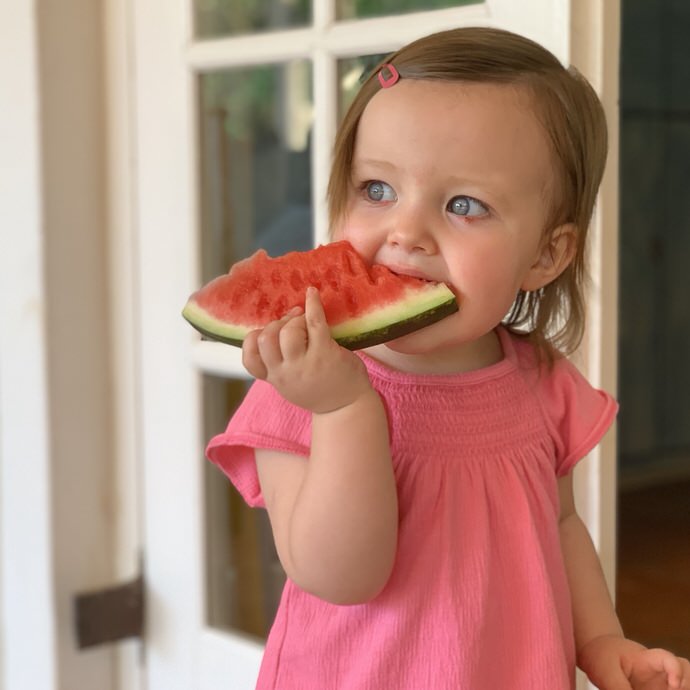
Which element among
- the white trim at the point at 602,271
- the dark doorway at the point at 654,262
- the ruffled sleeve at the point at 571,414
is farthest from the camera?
the dark doorway at the point at 654,262

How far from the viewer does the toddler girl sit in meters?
0.80

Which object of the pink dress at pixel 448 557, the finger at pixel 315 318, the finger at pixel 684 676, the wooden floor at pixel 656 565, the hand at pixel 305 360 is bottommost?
the wooden floor at pixel 656 565

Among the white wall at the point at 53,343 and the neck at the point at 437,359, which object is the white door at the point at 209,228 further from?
the neck at the point at 437,359

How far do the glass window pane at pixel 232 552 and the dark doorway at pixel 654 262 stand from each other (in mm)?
1724

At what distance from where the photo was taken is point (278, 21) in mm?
1552

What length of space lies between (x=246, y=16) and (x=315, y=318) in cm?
97

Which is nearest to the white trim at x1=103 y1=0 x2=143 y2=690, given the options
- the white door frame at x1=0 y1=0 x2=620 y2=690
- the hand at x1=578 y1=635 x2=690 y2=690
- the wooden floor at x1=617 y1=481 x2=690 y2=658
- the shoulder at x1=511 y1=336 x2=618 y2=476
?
the white door frame at x1=0 y1=0 x2=620 y2=690

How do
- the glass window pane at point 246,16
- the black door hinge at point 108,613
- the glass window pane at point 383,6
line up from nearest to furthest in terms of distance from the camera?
the glass window pane at point 383,6 < the glass window pane at point 246,16 < the black door hinge at point 108,613

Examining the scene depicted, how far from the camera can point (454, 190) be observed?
83cm

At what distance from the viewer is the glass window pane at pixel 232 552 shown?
1716mm

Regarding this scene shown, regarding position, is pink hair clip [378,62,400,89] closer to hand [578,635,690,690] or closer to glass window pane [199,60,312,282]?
hand [578,635,690,690]

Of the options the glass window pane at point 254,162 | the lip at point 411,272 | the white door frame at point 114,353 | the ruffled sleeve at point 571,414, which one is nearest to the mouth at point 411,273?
the lip at point 411,272

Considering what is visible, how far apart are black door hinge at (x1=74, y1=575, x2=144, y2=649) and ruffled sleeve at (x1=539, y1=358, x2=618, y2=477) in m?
1.06

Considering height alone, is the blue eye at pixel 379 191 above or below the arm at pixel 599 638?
above
